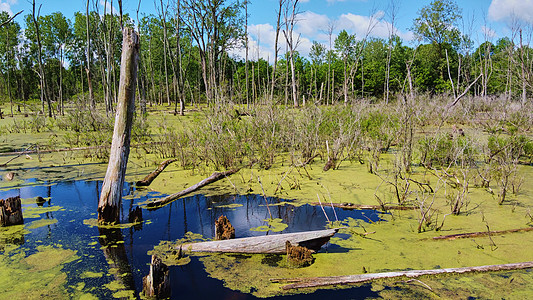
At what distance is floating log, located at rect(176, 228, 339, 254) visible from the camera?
3.71 m

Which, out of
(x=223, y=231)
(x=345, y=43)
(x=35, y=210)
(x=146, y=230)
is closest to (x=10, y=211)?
(x=35, y=210)

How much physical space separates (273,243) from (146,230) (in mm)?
1917

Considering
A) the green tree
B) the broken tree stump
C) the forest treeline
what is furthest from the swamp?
the green tree

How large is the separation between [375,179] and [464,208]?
6.39 feet

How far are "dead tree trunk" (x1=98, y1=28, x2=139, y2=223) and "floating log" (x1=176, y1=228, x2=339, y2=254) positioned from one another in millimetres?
1549

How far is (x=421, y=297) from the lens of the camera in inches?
117

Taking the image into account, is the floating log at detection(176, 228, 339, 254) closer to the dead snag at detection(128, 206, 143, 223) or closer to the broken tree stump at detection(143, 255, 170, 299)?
the broken tree stump at detection(143, 255, 170, 299)

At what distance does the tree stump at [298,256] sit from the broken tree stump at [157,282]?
1222 millimetres

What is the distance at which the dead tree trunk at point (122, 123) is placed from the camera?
454 cm

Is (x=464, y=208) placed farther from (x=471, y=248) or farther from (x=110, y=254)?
(x=110, y=254)

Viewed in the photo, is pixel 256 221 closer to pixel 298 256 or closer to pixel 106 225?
pixel 298 256

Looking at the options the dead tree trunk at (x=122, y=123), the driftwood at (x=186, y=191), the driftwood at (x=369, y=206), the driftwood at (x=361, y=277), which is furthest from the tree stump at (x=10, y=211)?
the driftwood at (x=369, y=206)

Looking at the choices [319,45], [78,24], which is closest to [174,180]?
[78,24]

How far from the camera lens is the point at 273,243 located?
3.74 meters
